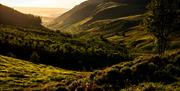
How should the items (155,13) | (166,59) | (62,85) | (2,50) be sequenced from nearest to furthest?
(166,59) < (62,85) < (155,13) < (2,50)

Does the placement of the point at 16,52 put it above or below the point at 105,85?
below

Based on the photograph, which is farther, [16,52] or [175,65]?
[16,52]

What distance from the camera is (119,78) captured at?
141 ft

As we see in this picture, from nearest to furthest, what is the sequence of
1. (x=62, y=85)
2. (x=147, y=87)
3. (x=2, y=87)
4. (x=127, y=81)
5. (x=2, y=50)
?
1. (x=147, y=87)
2. (x=127, y=81)
3. (x=62, y=85)
4. (x=2, y=87)
5. (x=2, y=50)

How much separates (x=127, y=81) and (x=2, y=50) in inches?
6404

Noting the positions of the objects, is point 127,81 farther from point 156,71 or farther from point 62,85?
point 62,85

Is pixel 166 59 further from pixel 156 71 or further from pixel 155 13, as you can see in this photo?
pixel 155 13

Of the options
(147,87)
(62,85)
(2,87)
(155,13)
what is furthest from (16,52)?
(147,87)

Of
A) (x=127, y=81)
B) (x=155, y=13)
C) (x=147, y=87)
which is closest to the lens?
(x=147, y=87)

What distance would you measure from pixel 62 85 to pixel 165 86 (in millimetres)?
16921

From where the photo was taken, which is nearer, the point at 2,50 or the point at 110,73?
the point at 110,73

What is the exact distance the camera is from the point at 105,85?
41531 millimetres

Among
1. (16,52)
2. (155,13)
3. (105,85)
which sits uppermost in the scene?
(155,13)

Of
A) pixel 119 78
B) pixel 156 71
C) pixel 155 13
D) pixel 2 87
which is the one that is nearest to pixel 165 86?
pixel 156 71
